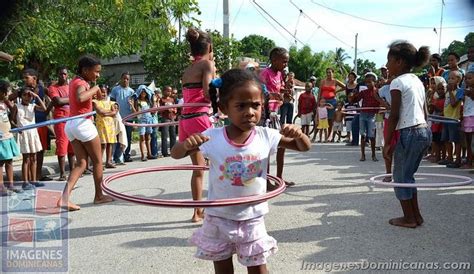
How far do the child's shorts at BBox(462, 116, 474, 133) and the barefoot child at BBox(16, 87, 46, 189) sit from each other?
7389 millimetres

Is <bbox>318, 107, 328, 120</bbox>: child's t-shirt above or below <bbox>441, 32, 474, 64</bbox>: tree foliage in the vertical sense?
below

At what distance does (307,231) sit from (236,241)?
2171 millimetres

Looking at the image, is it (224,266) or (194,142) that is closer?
(194,142)

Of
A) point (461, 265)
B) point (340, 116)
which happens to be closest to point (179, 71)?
point (340, 116)

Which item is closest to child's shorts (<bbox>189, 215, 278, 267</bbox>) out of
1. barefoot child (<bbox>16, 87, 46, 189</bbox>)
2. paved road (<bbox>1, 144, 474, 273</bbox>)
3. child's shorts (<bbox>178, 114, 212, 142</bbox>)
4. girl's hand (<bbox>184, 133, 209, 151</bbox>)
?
girl's hand (<bbox>184, 133, 209, 151</bbox>)

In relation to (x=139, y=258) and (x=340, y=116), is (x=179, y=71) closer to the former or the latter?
(x=340, y=116)

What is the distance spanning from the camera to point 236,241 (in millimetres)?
2984

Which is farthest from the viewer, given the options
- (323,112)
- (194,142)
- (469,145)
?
(323,112)

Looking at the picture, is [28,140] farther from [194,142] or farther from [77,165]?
[194,142]

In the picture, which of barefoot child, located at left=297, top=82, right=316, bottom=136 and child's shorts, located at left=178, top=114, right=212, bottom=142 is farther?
barefoot child, located at left=297, top=82, right=316, bottom=136

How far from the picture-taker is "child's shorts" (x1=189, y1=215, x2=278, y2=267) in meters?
2.98

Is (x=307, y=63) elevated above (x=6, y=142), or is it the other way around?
(x=307, y=63)

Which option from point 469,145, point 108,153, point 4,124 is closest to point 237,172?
point 4,124

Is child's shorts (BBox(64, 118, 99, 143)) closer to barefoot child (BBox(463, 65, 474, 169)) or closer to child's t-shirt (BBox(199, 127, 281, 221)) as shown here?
child's t-shirt (BBox(199, 127, 281, 221))
